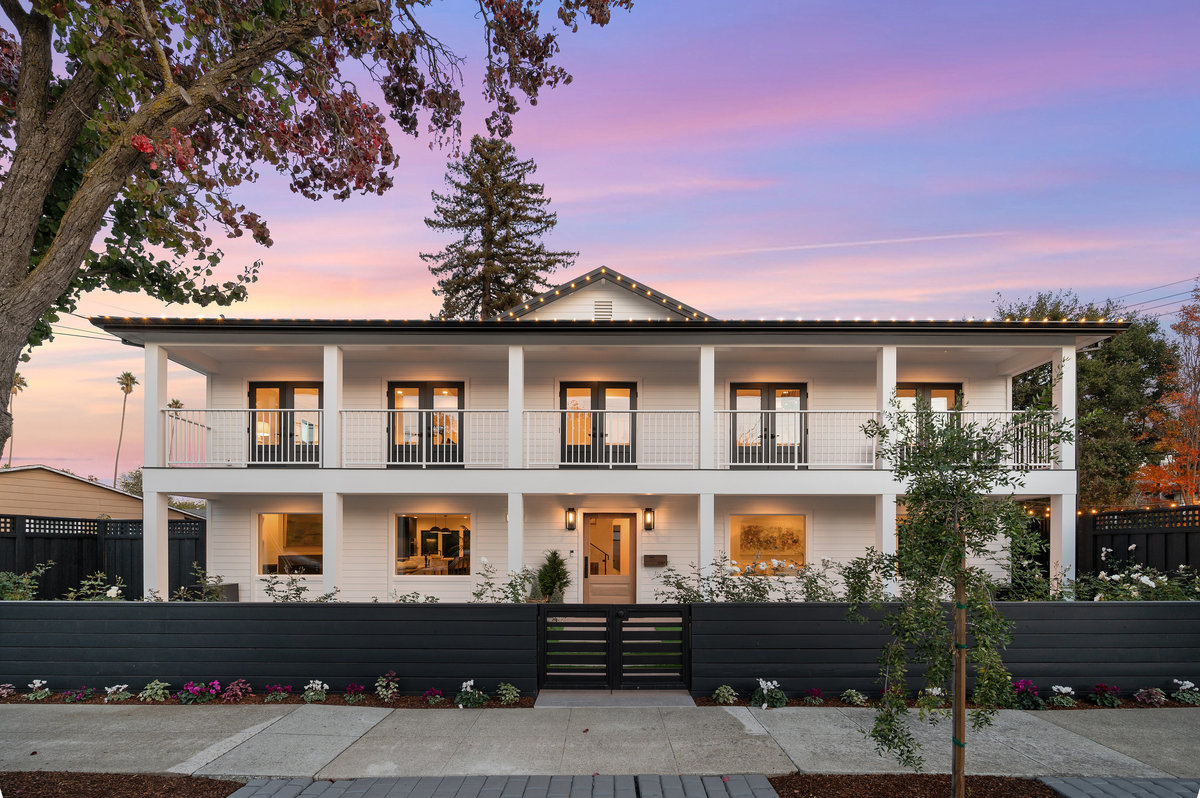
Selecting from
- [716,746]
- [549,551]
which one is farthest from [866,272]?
[716,746]

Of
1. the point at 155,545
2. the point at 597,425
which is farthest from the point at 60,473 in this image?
the point at 597,425

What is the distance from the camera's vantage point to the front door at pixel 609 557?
1438cm

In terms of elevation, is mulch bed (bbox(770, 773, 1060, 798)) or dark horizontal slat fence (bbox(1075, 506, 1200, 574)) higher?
dark horizontal slat fence (bbox(1075, 506, 1200, 574))

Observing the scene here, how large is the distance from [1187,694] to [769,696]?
4552 millimetres

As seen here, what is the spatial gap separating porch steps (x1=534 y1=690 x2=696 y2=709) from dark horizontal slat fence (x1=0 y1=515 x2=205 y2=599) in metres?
7.38

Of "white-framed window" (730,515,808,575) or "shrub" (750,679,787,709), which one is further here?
"white-framed window" (730,515,808,575)

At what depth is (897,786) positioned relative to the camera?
5.44m

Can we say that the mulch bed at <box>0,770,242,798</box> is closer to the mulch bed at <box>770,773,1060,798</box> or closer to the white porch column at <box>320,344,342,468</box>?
the mulch bed at <box>770,773,1060,798</box>

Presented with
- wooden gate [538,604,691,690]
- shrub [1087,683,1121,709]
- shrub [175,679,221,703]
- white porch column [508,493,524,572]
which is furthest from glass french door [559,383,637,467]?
shrub [1087,683,1121,709]

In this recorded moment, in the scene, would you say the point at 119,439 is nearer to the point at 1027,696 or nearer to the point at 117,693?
the point at 117,693

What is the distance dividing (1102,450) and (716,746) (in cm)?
2477

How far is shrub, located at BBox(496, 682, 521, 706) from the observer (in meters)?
7.81

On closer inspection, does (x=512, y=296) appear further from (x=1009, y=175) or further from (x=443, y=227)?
(x=1009, y=175)

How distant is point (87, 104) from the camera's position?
614 centimetres
